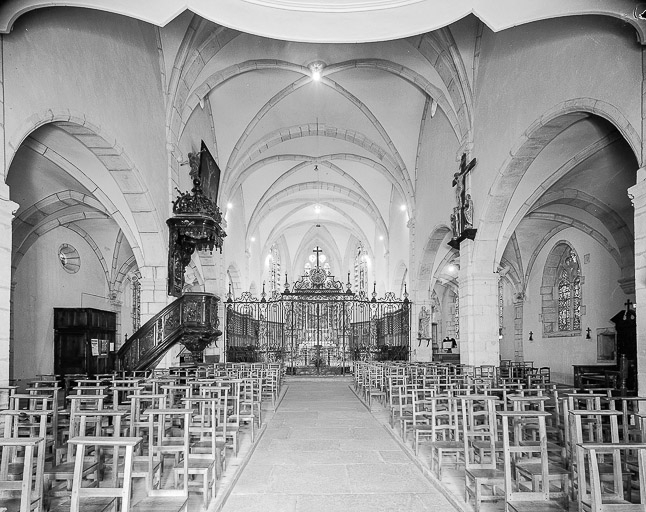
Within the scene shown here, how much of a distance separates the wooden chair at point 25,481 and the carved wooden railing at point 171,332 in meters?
6.77

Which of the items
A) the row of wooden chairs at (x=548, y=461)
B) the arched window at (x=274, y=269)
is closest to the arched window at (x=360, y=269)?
the arched window at (x=274, y=269)

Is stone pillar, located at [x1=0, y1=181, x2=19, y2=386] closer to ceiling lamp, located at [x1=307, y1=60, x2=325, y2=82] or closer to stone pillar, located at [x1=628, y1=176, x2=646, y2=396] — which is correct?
stone pillar, located at [x1=628, y1=176, x2=646, y2=396]

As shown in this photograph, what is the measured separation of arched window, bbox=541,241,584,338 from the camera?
1695cm

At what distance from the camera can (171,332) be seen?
11.3 m

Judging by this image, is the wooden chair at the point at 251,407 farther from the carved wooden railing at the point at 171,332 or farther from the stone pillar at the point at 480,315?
the stone pillar at the point at 480,315

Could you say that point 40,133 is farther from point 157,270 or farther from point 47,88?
point 157,270

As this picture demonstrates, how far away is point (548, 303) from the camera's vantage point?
18.4 m

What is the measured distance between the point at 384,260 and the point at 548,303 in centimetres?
916

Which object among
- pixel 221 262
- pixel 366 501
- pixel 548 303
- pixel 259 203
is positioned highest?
pixel 259 203

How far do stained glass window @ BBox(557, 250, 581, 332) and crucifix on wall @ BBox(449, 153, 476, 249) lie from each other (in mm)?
6054

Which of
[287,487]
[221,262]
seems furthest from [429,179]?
[287,487]

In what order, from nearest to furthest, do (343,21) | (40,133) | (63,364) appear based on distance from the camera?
(343,21), (40,133), (63,364)

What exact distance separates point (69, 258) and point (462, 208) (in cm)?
1111

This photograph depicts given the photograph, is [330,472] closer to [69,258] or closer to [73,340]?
[73,340]
